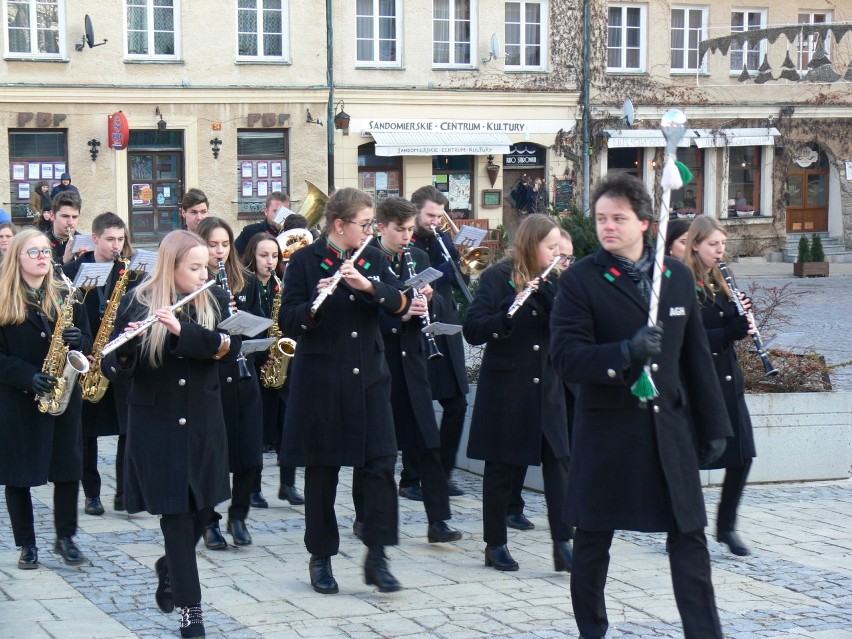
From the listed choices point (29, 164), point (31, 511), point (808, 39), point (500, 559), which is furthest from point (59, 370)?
point (808, 39)

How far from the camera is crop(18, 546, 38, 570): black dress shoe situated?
282 inches

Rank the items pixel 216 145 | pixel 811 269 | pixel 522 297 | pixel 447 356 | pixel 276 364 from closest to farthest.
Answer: pixel 522 297
pixel 447 356
pixel 276 364
pixel 216 145
pixel 811 269

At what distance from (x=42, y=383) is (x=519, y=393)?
2.55 m

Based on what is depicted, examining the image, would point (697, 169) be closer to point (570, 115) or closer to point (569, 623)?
point (570, 115)

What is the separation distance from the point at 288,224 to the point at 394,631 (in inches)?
209

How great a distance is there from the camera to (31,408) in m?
7.20

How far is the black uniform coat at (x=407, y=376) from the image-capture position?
784 centimetres

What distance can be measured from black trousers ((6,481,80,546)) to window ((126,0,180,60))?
21305 millimetres

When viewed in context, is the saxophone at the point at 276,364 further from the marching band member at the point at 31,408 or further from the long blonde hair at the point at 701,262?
the long blonde hair at the point at 701,262

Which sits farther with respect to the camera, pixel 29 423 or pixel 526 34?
pixel 526 34

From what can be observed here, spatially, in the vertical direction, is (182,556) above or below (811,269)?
below

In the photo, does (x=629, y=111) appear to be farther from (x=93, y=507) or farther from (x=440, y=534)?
(x=440, y=534)

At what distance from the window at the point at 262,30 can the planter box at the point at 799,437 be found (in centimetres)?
2086

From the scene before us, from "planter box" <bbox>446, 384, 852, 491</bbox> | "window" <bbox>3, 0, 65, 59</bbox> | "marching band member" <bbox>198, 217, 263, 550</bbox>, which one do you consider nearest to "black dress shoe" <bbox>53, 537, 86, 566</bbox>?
"marching band member" <bbox>198, 217, 263, 550</bbox>
